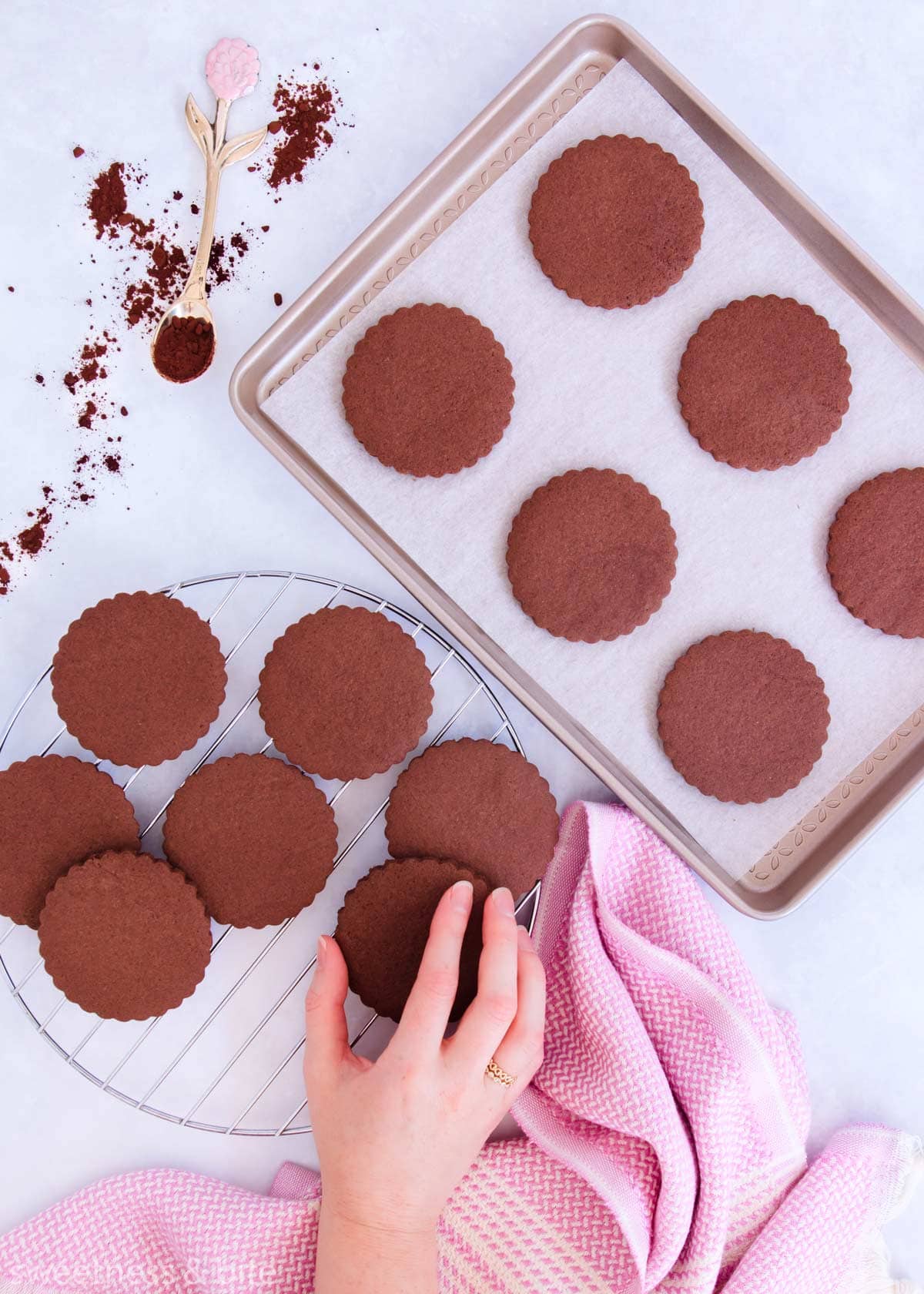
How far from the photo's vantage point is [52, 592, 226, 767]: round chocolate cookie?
1.30 m

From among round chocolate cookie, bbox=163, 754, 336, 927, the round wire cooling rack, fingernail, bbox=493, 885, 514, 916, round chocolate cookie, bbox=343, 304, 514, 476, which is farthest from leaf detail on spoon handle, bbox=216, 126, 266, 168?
fingernail, bbox=493, 885, 514, 916

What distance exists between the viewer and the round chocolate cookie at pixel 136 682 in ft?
4.27

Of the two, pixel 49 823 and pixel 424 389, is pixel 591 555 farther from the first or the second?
pixel 49 823

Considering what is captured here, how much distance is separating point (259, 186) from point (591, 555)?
0.74 meters

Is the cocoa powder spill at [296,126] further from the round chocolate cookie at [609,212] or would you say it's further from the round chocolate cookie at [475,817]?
the round chocolate cookie at [475,817]

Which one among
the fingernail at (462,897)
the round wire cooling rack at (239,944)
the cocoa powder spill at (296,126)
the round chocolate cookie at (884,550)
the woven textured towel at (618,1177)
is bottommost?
the woven textured towel at (618,1177)

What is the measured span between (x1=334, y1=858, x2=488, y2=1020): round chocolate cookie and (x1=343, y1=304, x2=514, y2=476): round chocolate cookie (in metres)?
0.55

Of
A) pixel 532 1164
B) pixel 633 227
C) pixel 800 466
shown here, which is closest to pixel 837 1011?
pixel 532 1164

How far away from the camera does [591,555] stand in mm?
1306

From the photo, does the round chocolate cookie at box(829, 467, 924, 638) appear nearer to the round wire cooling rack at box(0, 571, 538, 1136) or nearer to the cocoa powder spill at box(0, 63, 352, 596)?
the round wire cooling rack at box(0, 571, 538, 1136)

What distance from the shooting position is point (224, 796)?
1.31 metres

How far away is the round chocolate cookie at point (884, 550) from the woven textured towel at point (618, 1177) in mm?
449

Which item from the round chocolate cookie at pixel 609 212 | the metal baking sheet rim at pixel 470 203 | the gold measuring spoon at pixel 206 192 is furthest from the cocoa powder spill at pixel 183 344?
the round chocolate cookie at pixel 609 212

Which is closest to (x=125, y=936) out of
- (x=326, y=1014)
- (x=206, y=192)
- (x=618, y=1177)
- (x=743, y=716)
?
(x=326, y=1014)
